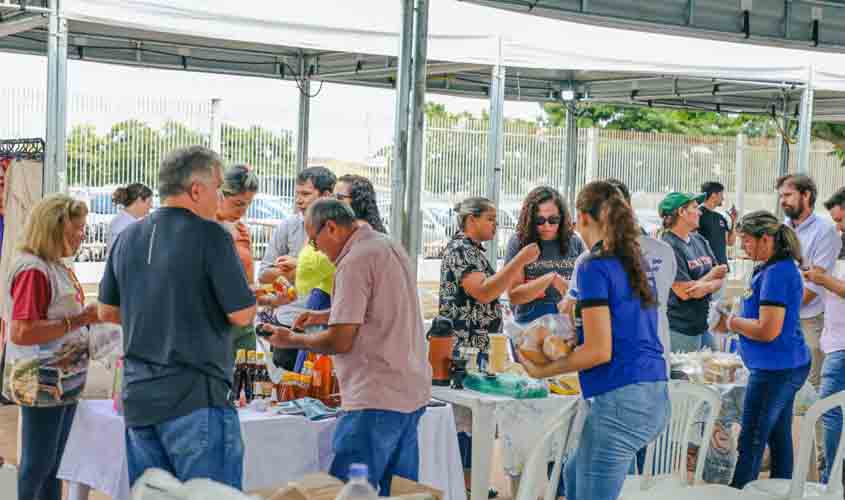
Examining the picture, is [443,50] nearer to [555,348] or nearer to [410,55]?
[410,55]

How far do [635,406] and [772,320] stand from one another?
4.58 feet

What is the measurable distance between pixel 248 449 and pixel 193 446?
2.51 ft

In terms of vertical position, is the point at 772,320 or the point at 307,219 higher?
the point at 307,219

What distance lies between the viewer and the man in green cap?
569 cm

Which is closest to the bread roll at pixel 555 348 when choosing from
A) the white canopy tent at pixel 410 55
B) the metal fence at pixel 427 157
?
the white canopy tent at pixel 410 55

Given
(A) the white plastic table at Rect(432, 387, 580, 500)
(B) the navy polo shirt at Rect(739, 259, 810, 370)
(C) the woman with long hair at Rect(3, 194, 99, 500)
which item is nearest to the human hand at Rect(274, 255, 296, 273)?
(A) the white plastic table at Rect(432, 387, 580, 500)

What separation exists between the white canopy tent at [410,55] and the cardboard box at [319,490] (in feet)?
7.51

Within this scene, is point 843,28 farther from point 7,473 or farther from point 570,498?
point 7,473

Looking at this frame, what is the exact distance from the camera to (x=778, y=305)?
14.2 ft

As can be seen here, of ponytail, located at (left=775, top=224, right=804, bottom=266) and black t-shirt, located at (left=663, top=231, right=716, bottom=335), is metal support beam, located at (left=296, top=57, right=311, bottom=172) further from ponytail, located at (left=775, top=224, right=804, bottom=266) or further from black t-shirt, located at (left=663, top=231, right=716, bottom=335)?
ponytail, located at (left=775, top=224, right=804, bottom=266)

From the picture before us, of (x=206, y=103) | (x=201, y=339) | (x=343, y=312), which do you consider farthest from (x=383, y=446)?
(x=206, y=103)

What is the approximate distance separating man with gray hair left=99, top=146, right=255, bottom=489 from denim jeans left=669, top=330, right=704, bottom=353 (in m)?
3.34

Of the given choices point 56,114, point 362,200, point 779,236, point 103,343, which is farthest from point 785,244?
point 56,114

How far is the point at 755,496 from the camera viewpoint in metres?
3.79
